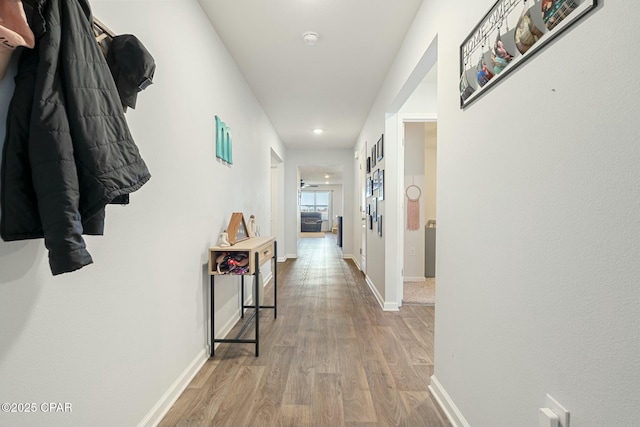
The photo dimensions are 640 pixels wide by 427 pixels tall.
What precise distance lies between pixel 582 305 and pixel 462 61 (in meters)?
1.16

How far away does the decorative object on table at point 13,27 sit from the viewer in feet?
2.37

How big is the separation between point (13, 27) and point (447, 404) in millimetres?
2153

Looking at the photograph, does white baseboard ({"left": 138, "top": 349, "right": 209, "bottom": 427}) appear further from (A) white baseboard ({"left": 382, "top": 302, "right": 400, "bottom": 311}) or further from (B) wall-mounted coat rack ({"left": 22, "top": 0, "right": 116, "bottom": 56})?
(A) white baseboard ({"left": 382, "top": 302, "right": 400, "bottom": 311})

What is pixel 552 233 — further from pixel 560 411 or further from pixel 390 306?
pixel 390 306

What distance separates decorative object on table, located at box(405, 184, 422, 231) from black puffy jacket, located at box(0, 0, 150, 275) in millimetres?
4240

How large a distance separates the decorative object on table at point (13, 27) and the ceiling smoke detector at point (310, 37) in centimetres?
198

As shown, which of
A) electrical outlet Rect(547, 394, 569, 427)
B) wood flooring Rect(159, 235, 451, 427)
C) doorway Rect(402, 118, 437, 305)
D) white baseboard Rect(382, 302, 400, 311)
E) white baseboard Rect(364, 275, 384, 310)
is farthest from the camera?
doorway Rect(402, 118, 437, 305)

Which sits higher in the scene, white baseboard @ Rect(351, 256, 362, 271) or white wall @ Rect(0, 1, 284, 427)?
white wall @ Rect(0, 1, 284, 427)

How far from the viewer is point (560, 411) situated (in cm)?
87

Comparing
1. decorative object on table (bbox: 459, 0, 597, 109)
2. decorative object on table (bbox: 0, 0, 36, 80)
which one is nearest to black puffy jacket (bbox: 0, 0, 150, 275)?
decorative object on table (bbox: 0, 0, 36, 80)

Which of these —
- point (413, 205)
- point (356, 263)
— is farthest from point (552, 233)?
point (356, 263)

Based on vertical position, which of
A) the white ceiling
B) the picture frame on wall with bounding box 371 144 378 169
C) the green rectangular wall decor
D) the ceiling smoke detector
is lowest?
the green rectangular wall decor

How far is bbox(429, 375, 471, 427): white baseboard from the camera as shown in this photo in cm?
148

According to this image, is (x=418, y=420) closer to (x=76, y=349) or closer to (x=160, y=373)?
(x=160, y=373)
